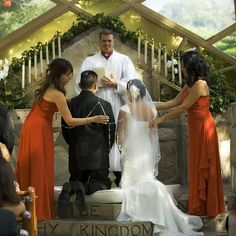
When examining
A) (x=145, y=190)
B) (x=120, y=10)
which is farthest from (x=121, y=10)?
(x=145, y=190)

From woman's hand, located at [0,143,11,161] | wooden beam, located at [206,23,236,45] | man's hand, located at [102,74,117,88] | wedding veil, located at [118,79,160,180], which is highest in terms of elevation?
wooden beam, located at [206,23,236,45]

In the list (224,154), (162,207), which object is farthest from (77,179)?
(224,154)

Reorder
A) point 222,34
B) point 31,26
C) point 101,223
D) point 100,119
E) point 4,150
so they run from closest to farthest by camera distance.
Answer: point 4,150 < point 101,223 < point 100,119 < point 31,26 < point 222,34

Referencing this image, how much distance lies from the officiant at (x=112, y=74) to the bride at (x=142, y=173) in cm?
63

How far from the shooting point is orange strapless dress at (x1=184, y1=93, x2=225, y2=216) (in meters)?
8.09

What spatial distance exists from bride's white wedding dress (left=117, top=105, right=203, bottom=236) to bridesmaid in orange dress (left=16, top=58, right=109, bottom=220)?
493 mm

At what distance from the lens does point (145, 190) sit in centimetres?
787

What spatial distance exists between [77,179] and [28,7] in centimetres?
401

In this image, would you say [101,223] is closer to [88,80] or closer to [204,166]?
[204,166]

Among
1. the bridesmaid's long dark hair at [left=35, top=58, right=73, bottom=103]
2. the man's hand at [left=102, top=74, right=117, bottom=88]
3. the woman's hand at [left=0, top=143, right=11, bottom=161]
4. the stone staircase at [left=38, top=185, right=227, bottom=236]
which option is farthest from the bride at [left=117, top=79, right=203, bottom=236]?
the woman's hand at [left=0, top=143, right=11, bottom=161]

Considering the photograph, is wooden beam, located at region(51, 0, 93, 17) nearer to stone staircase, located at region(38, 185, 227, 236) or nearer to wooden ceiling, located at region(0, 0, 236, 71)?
wooden ceiling, located at region(0, 0, 236, 71)

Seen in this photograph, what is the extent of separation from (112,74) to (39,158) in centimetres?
178

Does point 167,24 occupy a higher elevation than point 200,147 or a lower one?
higher

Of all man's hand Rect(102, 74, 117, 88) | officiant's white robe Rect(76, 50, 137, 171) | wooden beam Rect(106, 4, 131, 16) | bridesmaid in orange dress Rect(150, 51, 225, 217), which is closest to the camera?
bridesmaid in orange dress Rect(150, 51, 225, 217)
